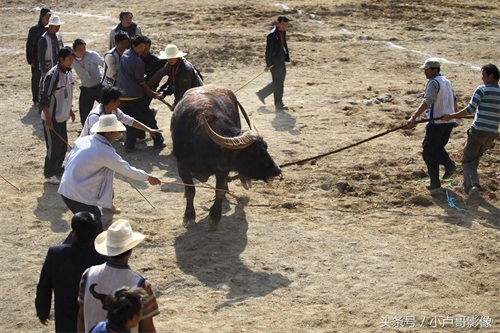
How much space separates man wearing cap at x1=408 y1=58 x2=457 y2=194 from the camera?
9.98 meters

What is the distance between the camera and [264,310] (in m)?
7.52

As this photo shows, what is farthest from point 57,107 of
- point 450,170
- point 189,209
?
point 450,170

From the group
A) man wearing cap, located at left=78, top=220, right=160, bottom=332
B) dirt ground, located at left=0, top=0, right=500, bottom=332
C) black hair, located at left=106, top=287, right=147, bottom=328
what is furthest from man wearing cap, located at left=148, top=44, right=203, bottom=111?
black hair, located at left=106, top=287, right=147, bottom=328

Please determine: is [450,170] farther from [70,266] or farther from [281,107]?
[70,266]

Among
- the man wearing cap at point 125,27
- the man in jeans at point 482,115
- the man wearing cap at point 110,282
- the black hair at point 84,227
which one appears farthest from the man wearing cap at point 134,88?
the man wearing cap at point 110,282

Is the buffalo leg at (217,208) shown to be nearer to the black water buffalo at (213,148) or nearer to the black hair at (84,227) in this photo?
the black water buffalo at (213,148)

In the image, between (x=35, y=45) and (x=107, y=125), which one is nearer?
(x=107, y=125)

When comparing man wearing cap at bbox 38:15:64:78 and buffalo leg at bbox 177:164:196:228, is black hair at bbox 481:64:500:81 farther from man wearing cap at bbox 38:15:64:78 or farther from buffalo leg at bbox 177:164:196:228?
man wearing cap at bbox 38:15:64:78

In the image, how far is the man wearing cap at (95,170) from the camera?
7125 mm

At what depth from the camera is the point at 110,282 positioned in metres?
5.26

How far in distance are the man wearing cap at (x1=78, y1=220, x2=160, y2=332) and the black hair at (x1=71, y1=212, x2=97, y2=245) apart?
0.25 metres

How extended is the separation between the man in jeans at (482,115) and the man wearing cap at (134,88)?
4.71 m

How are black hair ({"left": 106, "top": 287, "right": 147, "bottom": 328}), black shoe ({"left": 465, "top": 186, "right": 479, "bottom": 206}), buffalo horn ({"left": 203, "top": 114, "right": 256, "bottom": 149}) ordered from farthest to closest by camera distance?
black shoe ({"left": 465, "top": 186, "right": 479, "bottom": 206})
buffalo horn ({"left": 203, "top": 114, "right": 256, "bottom": 149})
black hair ({"left": 106, "top": 287, "right": 147, "bottom": 328})

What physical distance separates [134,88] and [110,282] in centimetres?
690
